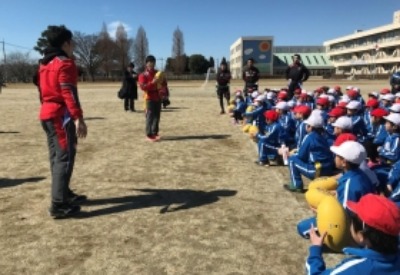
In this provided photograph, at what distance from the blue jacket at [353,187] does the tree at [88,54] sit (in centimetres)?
8694

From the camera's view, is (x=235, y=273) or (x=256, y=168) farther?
(x=256, y=168)

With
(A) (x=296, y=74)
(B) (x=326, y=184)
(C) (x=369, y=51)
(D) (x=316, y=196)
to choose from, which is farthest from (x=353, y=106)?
(C) (x=369, y=51)

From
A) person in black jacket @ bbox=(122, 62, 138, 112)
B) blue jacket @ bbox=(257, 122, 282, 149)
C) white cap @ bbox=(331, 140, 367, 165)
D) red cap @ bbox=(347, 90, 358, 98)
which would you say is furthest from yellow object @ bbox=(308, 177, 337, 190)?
person in black jacket @ bbox=(122, 62, 138, 112)

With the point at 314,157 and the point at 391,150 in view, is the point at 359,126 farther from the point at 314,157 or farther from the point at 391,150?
the point at 314,157

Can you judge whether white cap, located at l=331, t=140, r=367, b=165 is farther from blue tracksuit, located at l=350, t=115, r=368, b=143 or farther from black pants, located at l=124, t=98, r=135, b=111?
black pants, located at l=124, t=98, r=135, b=111

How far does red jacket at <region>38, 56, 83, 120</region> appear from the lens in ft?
16.3

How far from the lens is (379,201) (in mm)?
2475

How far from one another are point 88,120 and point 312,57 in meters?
117

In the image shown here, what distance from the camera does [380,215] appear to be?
2.39 metres

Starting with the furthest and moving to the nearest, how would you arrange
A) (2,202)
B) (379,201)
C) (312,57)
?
(312,57)
(2,202)
(379,201)

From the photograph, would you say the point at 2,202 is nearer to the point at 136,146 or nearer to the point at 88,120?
the point at 136,146

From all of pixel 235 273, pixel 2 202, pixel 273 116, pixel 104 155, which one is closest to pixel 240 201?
pixel 235 273

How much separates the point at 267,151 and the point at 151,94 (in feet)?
11.9

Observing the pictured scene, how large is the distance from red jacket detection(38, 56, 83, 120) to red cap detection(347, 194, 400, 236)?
359 centimetres
